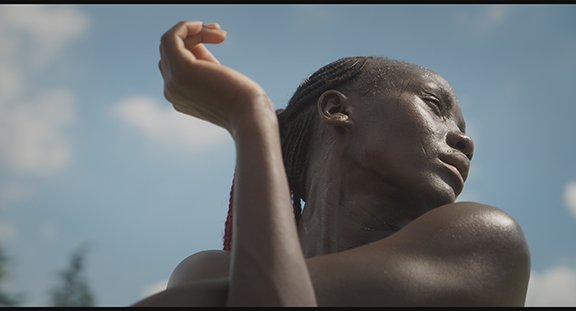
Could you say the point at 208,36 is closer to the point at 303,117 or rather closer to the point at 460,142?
the point at 303,117

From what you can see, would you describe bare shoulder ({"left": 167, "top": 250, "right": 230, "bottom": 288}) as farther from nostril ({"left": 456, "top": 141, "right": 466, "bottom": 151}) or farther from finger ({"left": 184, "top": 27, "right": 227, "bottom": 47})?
nostril ({"left": 456, "top": 141, "right": 466, "bottom": 151})

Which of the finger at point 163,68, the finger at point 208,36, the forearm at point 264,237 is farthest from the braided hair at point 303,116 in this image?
the forearm at point 264,237

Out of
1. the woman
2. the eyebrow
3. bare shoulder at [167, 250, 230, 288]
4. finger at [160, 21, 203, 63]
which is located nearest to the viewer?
the woman

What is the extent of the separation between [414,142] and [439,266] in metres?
0.66

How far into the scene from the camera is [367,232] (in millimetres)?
3191

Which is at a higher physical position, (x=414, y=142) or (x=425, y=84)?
(x=425, y=84)

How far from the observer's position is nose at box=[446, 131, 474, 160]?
330cm

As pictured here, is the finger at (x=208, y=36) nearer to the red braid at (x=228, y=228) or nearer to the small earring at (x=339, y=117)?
the small earring at (x=339, y=117)

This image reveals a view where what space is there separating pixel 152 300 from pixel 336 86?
4.69 ft

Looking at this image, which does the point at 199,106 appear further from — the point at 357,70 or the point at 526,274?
the point at 526,274

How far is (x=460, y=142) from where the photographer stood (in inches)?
131

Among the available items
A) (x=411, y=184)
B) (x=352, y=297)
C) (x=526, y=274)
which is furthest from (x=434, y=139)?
(x=352, y=297)

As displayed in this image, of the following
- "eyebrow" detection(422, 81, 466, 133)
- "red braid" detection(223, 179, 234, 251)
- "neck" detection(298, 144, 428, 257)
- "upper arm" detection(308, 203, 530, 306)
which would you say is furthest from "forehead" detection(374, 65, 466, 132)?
"red braid" detection(223, 179, 234, 251)

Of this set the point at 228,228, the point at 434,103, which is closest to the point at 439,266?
the point at 434,103
